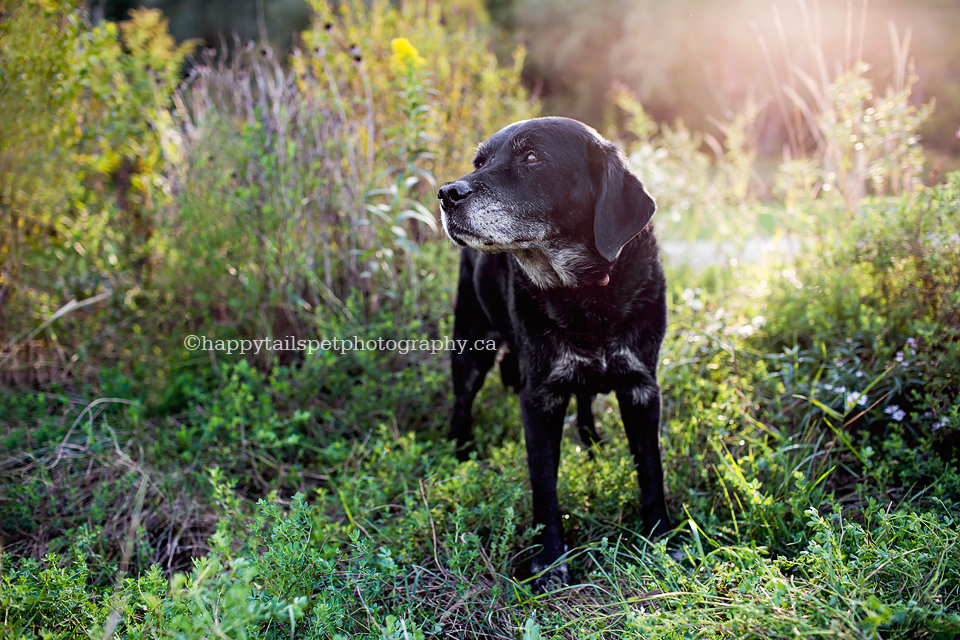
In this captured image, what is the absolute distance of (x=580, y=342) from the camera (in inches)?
83.0

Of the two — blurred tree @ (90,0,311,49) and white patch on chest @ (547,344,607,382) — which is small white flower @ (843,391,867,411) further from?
blurred tree @ (90,0,311,49)

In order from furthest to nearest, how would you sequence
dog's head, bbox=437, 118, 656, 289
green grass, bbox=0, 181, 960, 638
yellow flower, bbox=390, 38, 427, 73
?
1. yellow flower, bbox=390, 38, 427, 73
2. dog's head, bbox=437, 118, 656, 289
3. green grass, bbox=0, 181, 960, 638

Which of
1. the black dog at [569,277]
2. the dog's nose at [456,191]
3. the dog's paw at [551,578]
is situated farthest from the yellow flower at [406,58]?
the dog's paw at [551,578]

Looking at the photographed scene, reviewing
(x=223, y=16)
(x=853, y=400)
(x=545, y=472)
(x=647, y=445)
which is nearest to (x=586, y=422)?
(x=647, y=445)

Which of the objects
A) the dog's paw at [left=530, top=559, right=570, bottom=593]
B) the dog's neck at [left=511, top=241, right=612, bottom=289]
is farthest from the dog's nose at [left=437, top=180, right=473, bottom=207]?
the dog's paw at [left=530, top=559, right=570, bottom=593]

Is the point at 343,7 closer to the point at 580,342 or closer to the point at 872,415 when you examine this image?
the point at 580,342

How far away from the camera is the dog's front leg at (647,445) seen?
2.09 m

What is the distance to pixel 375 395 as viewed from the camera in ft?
9.98

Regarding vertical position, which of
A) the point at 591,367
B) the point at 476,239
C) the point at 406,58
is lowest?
the point at 591,367

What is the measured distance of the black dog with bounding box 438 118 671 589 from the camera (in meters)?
2.03

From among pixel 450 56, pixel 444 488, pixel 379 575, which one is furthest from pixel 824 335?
pixel 450 56

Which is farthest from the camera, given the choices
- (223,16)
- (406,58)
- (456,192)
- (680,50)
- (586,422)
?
(223,16)

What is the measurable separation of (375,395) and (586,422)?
1.17 metres

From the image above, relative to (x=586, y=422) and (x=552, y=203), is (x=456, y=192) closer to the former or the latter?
(x=552, y=203)
